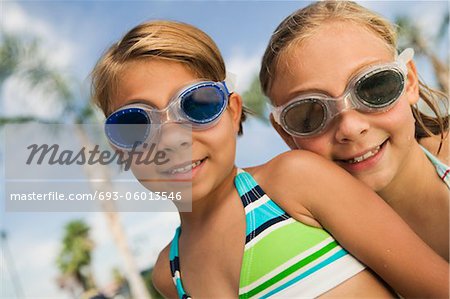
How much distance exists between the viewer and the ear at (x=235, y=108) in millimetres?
2400

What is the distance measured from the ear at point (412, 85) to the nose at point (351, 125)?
383 mm

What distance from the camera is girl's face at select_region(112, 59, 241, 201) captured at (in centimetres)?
212

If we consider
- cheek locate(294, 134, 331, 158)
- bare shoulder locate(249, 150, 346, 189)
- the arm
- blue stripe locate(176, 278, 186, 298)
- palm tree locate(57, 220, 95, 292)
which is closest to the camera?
the arm

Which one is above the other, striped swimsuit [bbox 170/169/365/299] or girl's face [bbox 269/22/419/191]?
girl's face [bbox 269/22/419/191]

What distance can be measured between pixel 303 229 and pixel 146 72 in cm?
84

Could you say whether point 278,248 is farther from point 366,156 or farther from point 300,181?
point 366,156

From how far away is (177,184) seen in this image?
7.13 ft

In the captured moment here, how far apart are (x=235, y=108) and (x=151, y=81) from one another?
18.4 inches

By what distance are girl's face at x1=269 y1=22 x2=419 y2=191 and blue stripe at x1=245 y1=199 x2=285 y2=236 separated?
34 cm

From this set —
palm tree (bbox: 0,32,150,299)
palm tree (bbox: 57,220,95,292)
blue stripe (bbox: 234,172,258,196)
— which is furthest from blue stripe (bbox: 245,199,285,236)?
palm tree (bbox: 57,220,95,292)

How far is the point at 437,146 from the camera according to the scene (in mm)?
2754

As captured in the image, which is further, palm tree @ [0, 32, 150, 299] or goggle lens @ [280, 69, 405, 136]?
palm tree @ [0, 32, 150, 299]

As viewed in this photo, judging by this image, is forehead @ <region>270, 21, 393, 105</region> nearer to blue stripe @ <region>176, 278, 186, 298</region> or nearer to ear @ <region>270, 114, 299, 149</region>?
ear @ <region>270, 114, 299, 149</region>

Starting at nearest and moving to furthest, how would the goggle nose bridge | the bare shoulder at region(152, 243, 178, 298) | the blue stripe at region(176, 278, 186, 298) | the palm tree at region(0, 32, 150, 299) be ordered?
the goggle nose bridge, the blue stripe at region(176, 278, 186, 298), the bare shoulder at region(152, 243, 178, 298), the palm tree at region(0, 32, 150, 299)
